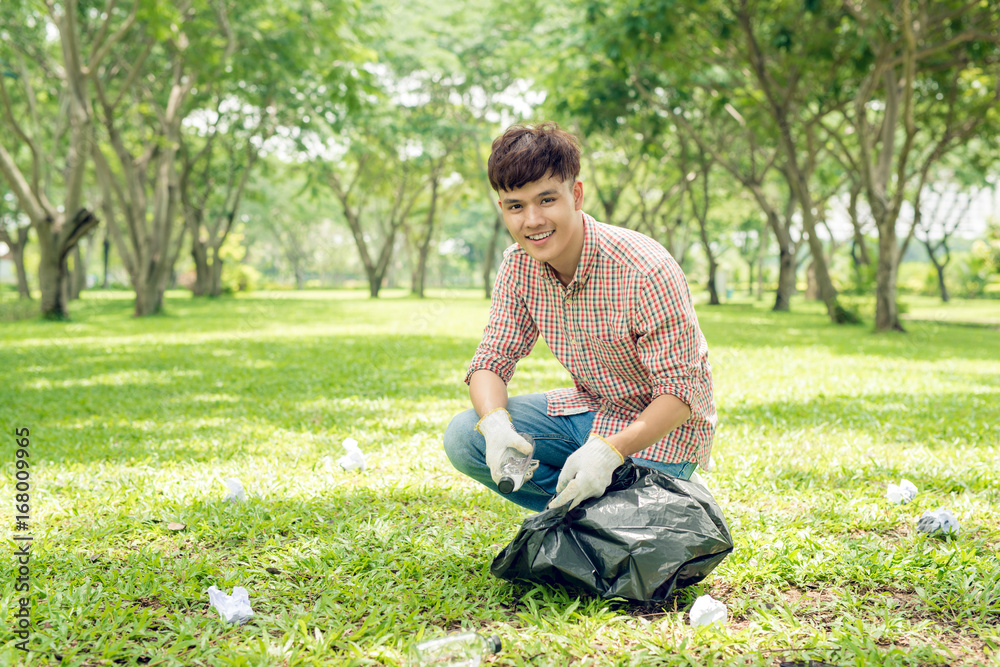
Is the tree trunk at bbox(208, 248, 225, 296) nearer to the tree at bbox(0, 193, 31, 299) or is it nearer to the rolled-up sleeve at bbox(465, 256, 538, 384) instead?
the tree at bbox(0, 193, 31, 299)

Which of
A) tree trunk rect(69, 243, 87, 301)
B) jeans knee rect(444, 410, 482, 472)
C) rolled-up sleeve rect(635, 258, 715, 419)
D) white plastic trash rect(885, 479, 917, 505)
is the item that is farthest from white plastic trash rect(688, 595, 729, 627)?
tree trunk rect(69, 243, 87, 301)

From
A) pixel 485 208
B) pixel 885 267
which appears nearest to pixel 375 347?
pixel 885 267

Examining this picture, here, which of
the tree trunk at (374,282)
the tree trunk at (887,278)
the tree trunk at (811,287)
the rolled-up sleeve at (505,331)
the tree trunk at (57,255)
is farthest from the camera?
the tree trunk at (811,287)

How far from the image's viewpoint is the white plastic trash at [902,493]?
121 inches

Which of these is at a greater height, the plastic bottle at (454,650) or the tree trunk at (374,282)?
the tree trunk at (374,282)

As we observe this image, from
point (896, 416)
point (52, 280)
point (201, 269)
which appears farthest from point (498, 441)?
point (201, 269)

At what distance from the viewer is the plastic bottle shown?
1.88 m

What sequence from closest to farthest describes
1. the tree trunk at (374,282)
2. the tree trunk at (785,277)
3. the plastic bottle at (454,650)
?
1. the plastic bottle at (454,650)
2. the tree trunk at (785,277)
3. the tree trunk at (374,282)

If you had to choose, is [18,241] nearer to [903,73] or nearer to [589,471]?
[903,73]

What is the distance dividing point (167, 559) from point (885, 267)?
11.5 meters

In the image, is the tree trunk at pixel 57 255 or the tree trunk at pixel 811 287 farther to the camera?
the tree trunk at pixel 811 287

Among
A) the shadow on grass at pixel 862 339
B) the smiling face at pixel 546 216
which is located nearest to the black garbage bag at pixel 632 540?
the smiling face at pixel 546 216

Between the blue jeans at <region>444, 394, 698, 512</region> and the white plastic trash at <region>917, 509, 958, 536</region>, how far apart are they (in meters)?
1.05

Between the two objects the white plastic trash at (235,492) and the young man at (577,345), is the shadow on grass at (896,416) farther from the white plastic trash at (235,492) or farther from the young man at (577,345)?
the white plastic trash at (235,492)
